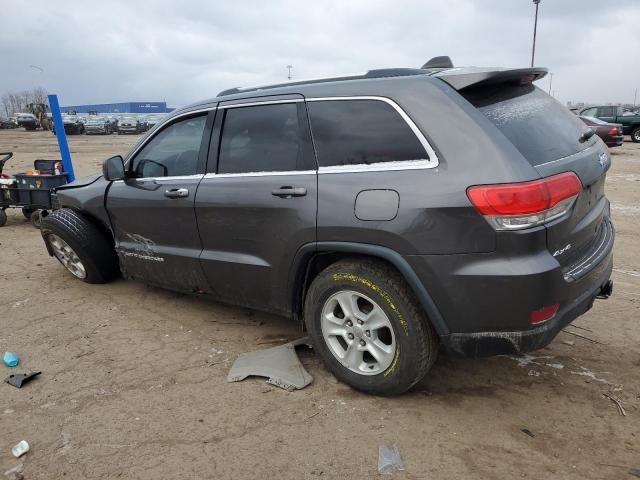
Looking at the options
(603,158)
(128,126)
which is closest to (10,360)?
(603,158)

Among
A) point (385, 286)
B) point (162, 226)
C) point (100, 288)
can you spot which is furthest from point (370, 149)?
point (100, 288)

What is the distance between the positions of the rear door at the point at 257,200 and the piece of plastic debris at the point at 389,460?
1.12m

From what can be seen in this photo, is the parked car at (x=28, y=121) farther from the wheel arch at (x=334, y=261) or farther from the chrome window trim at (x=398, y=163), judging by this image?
the chrome window trim at (x=398, y=163)

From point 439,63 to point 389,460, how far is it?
2.44m

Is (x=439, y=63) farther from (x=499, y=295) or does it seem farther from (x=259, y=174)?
(x=499, y=295)

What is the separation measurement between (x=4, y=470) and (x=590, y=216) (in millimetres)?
3314

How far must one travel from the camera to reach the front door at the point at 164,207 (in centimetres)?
366

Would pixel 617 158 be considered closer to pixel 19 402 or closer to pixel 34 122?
pixel 19 402

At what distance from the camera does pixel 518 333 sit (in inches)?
97.3

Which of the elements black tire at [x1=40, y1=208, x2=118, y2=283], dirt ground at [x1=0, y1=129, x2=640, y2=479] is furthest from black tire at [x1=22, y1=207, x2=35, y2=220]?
dirt ground at [x1=0, y1=129, x2=640, y2=479]

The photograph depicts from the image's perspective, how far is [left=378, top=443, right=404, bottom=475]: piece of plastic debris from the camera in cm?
237

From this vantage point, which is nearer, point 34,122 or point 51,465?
point 51,465

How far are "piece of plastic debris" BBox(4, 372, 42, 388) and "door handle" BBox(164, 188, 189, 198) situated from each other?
1.48 metres

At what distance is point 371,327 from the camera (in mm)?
2838
